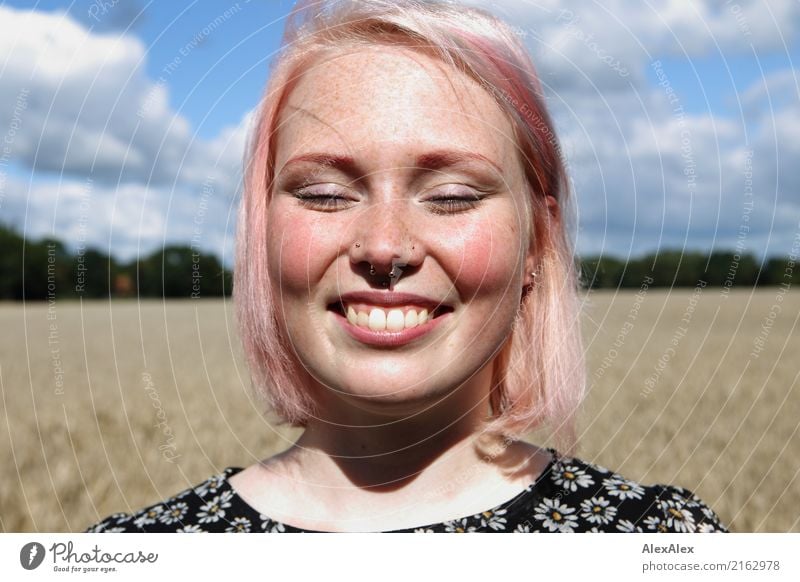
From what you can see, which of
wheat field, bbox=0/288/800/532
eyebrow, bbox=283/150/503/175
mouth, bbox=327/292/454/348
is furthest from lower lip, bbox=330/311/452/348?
wheat field, bbox=0/288/800/532

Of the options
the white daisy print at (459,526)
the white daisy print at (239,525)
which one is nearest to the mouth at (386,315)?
the white daisy print at (459,526)

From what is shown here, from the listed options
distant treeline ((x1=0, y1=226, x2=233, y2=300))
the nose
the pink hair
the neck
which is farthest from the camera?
distant treeline ((x1=0, y1=226, x2=233, y2=300))

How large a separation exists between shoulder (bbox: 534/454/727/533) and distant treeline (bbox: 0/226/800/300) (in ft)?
2.10

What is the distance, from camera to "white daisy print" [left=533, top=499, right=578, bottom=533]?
2.06m

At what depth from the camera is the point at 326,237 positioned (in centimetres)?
173

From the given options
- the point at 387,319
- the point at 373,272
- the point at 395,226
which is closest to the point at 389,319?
the point at 387,319

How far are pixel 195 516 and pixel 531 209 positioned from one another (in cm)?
136

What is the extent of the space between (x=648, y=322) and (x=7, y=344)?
17369 mm

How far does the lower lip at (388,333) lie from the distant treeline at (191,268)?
2.17 feet

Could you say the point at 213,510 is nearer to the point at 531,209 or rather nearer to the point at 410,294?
the point at 410,294

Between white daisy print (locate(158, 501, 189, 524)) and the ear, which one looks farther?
white daisy print (locate(158, 501, 189, 524))

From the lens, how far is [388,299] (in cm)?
175

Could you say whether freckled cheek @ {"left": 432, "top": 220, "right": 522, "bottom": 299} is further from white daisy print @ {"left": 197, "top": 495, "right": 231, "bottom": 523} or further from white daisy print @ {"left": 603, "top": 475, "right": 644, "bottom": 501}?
white daisy print @ {"left": 197, "top": 495, "right": 231, "bottom": 523}
